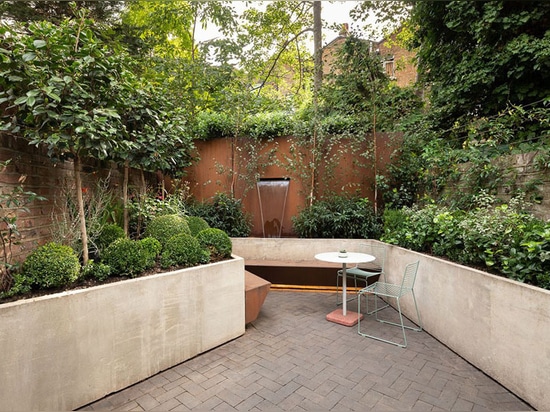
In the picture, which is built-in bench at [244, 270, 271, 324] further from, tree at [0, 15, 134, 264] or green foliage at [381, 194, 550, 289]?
green foliage at [381, 194, 550, 289]

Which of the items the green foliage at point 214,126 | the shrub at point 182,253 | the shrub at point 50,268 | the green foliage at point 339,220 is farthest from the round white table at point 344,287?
the green foliage at point 214,126

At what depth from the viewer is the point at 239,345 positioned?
2926 mm

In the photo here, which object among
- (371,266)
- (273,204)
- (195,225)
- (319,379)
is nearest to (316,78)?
(273,204)

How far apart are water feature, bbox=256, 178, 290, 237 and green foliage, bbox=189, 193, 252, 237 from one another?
0.45 m

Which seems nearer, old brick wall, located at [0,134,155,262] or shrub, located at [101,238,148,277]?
old brick wall, located at [0,134,155,262]

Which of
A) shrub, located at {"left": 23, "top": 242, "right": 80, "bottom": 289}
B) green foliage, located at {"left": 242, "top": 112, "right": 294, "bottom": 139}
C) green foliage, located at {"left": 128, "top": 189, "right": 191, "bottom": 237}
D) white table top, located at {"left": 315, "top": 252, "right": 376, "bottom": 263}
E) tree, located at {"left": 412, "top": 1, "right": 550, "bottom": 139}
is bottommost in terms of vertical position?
white table top, located at {"left": 315, "top": 252, "right": 376, "bottom": 263}

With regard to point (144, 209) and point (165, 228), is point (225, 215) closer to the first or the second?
point (144, 209)

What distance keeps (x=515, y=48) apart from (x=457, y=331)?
3.94 metres

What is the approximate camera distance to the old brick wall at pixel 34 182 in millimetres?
2293

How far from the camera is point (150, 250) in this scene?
9.18 feet

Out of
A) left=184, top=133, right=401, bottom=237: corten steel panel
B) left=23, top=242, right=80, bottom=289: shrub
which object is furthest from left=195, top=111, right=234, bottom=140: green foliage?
left=23, top=242, right=80, bottom=289: shrub

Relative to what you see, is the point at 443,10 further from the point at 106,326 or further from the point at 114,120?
the point at 106,326

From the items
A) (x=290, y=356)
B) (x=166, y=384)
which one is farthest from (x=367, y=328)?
(x=166, y=384)

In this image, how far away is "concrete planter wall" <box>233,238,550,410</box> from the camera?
197 cm
